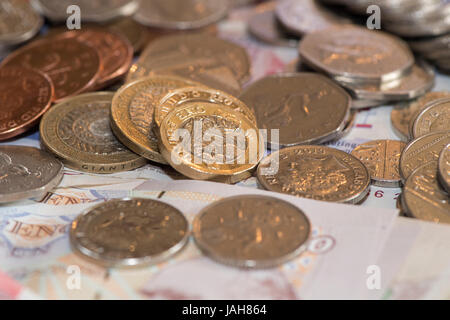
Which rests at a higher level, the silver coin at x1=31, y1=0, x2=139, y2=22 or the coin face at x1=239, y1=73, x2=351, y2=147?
the silver coin at x1=31, y1=0, x2=139, y2=22

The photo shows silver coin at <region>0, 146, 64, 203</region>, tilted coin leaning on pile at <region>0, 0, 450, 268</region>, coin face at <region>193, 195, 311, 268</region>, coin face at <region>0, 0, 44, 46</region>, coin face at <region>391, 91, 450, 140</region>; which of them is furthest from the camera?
coin face at <region>0, 0, 44, 46</region>

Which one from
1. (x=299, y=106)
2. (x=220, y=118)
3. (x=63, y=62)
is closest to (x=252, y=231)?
(x=220, y=118)

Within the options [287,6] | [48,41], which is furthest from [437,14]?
[48,41]

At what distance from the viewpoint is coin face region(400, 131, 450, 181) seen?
5.51ft

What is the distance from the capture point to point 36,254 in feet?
4.81

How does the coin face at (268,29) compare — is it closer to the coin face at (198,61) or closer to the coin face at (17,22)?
the coin face at (198,61)

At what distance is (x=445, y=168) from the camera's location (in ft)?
5.15

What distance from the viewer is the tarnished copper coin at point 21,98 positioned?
1.91 m

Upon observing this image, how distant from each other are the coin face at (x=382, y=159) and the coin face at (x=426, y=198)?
11 centimetres

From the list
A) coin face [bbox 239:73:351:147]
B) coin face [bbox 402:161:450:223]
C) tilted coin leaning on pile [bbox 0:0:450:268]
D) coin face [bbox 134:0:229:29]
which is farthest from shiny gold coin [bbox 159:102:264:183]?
coin face [bbox 134:0:229:29]

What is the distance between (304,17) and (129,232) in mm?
1544

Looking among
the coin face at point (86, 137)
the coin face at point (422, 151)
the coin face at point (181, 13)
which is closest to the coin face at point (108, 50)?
the coin face at point (86, 137)

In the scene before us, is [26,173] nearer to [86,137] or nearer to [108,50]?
[86,137]

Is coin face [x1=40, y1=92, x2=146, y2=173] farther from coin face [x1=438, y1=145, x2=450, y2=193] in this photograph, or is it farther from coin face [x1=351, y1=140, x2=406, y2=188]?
coin face [x1=438, y1=145, x2=450, y2=193]
